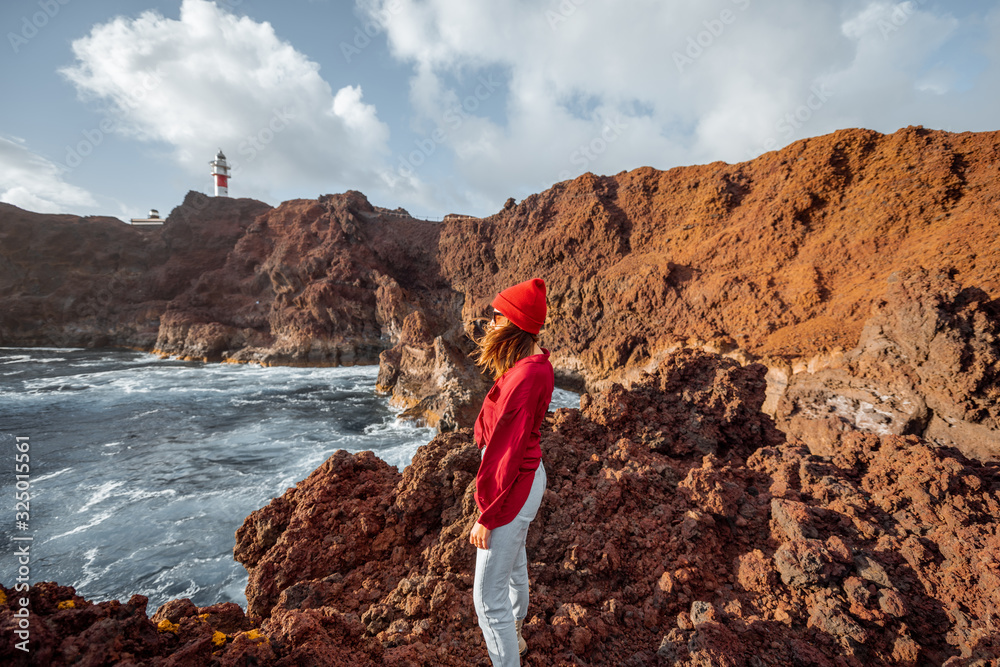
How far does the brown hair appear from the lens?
1.77 meters

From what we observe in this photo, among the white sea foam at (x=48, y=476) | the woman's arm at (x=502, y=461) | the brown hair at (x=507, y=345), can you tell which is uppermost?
the brown hair at (x=507, y=345)

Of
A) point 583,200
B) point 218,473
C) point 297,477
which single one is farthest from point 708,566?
point 583,200

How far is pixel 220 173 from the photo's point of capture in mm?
Result: 40219

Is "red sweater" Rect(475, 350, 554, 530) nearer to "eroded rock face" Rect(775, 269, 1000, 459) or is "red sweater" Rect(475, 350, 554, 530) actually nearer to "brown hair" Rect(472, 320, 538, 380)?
"brown hair" Rect(472, 320, 538, 380)

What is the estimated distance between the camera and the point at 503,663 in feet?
5.51

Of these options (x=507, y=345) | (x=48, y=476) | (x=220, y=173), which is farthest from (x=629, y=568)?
(x=220, y=173)

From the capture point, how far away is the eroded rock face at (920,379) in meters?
4.15

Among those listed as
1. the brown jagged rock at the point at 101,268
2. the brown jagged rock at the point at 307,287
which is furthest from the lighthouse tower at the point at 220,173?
the brown jagged rock at the point at 307,287

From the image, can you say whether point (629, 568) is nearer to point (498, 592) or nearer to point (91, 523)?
point (498, 592)

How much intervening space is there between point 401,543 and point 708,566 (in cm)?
226

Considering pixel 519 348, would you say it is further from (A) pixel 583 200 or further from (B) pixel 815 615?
(A) pixel 583 200

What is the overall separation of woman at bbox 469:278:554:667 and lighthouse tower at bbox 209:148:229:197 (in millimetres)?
51710

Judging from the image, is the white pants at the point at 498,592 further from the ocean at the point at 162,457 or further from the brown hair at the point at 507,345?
the ocean at the point at 162,457

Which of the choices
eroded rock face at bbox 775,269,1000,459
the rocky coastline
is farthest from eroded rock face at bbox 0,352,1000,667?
eroded rock face at bbox 775,269,1000,459
